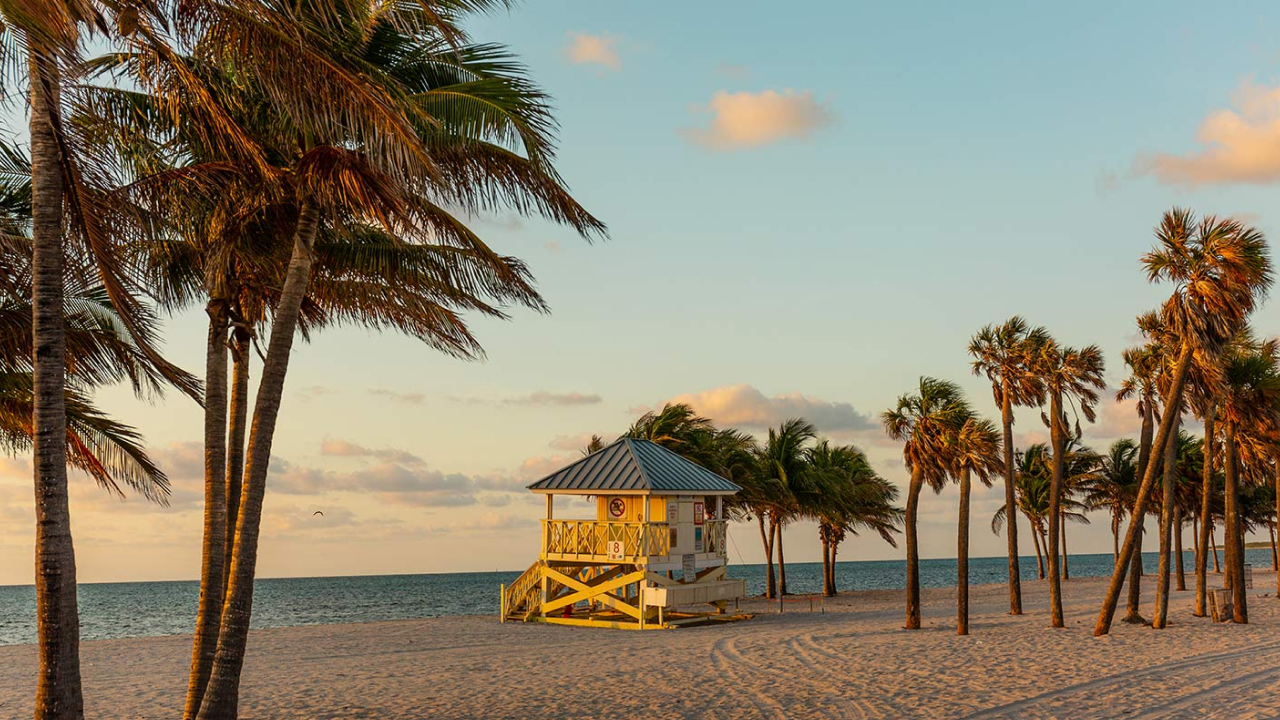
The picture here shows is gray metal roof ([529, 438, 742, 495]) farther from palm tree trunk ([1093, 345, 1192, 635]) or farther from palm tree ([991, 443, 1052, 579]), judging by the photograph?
palm tree ([991, 443, 1052, 579])

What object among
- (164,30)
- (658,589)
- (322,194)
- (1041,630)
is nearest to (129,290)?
(322,194)

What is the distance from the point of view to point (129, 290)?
10.4 m

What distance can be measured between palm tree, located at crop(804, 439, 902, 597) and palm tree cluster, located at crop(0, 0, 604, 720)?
29.2 meters

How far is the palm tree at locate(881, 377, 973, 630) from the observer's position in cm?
2291

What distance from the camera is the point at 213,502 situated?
11797mm

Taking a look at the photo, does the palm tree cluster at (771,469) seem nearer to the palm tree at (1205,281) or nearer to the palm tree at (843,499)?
the palm tree at (843,499)

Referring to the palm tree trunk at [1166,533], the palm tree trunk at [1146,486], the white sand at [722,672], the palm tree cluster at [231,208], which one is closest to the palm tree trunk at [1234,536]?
the white sand at [722,672]

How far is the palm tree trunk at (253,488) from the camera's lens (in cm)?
1081

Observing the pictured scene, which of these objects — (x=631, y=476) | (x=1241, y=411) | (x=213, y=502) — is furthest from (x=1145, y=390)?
(x=213, y=502)

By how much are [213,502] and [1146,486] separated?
64.9 feet

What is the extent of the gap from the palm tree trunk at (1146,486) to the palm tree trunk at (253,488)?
18.5 m

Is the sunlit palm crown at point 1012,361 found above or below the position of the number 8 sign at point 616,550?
above

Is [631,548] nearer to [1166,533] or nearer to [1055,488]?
[1055,488]

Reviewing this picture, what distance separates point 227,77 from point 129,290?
249 centimetres
